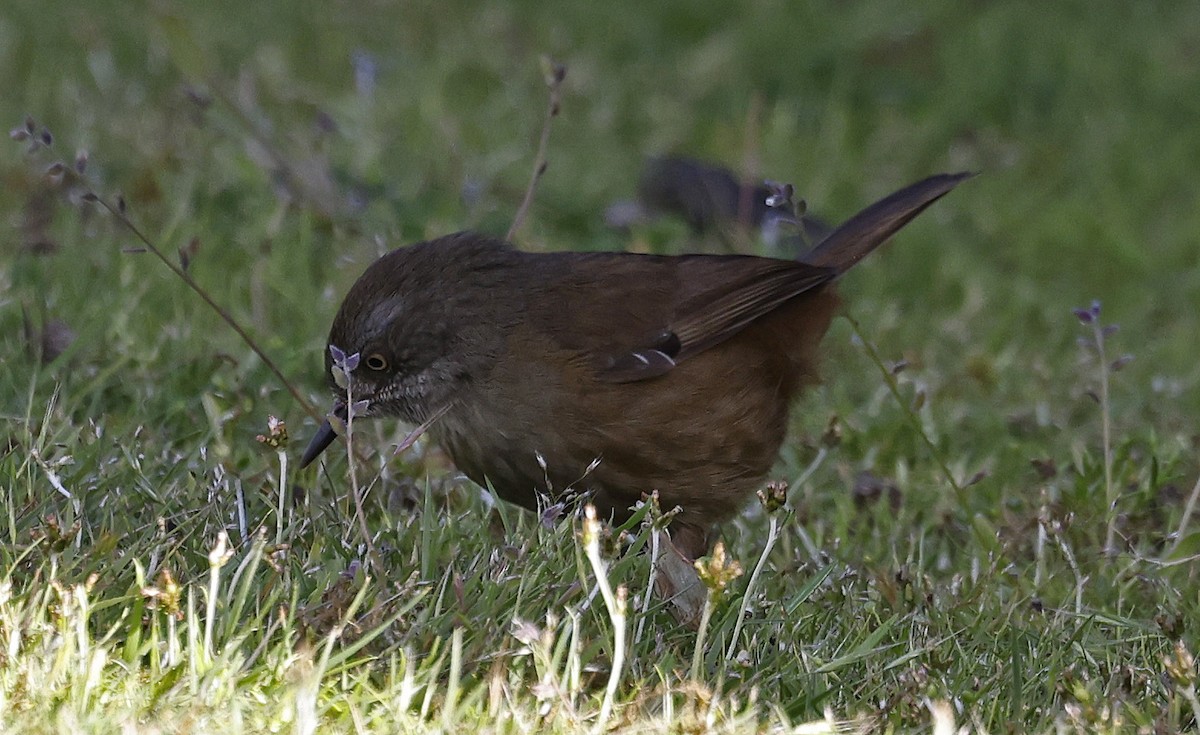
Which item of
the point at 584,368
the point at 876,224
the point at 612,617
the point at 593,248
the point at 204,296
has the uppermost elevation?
the point at 204,296

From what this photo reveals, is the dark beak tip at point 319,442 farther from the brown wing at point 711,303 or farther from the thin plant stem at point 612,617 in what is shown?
the thin plant stem at point 612,617

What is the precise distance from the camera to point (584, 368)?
4508mm

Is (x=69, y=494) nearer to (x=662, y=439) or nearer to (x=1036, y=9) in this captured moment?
(x=662, y=439)

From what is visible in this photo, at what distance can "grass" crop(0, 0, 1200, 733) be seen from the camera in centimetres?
324

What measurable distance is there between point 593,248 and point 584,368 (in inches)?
103

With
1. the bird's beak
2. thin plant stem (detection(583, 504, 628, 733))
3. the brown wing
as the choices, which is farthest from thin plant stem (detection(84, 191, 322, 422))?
thin plant stem (detection(583, 504, 628, 733))

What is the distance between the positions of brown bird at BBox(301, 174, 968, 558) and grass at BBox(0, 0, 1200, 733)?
212 millimetres

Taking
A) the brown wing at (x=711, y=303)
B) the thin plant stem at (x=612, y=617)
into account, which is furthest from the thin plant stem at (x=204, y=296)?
the thin plant stem at (x=612, y=617)

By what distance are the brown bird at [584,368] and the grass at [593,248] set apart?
21 cm

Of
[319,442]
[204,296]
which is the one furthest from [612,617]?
[204,296]

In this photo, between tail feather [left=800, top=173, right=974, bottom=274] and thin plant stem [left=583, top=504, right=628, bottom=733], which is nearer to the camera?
thin plant stem [left=583, top=504, right=628, bottom=733]

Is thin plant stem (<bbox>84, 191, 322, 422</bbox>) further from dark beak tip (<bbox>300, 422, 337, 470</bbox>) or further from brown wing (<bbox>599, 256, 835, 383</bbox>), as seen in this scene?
brown wing (<bbox>599, 256, 835, 383</bbox>)

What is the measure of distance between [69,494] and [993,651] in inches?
84.3

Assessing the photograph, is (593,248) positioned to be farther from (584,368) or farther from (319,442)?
(319,442)
